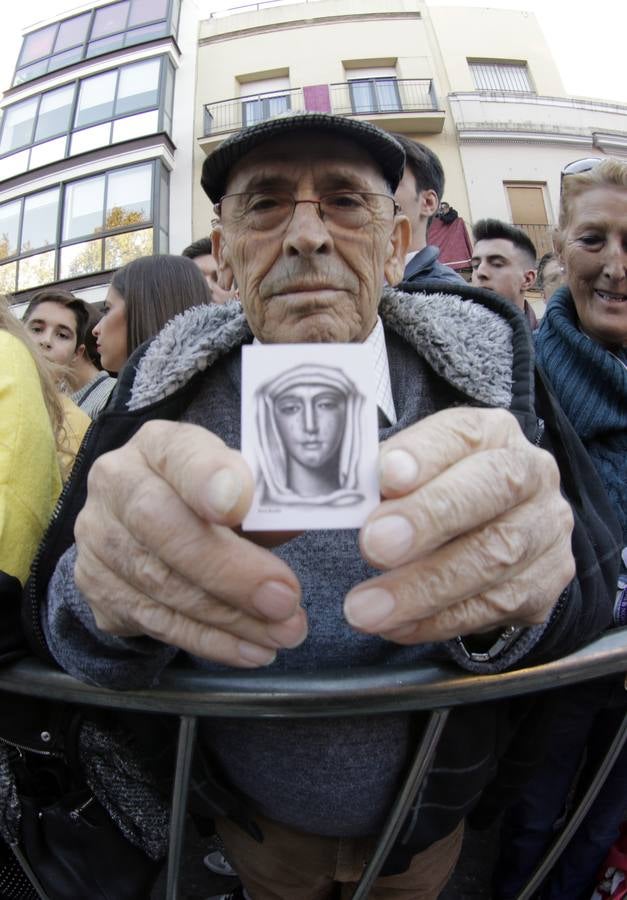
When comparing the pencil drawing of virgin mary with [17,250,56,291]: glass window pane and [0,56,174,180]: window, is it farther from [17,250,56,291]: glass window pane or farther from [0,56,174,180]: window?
[0,56,174,180]: window

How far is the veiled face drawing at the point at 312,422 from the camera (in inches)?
22.3

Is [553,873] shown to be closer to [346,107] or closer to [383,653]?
[383,653]

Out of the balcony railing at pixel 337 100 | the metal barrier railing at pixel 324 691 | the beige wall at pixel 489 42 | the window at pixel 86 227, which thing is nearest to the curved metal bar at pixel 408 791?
the metal barrier railing at pixel 324 691

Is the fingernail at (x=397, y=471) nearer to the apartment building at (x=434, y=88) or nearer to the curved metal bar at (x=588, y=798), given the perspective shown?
the curved metal bar at (x=588, y=798)

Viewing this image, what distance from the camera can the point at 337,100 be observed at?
1221 centimetres

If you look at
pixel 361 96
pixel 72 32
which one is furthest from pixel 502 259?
pixel 72 32

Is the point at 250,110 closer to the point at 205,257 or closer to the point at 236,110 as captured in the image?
the point at 236,110

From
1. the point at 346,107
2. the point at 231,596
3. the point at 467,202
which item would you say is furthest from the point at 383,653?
the point at 346,107

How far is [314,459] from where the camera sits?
56 cm

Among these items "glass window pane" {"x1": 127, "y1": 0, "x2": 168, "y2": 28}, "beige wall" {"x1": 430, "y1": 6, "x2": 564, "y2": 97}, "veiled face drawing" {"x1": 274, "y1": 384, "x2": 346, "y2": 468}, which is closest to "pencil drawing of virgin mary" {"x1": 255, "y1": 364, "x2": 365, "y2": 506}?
"veiled face drawing" {"x1": 274, "y1": 384, "x2": 346, "y2": 468}

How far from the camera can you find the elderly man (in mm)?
544

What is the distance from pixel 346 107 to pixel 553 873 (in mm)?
14228

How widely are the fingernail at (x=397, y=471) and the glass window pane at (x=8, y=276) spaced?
14.3 meters

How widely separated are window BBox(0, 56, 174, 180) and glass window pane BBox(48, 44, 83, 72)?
849 mm
